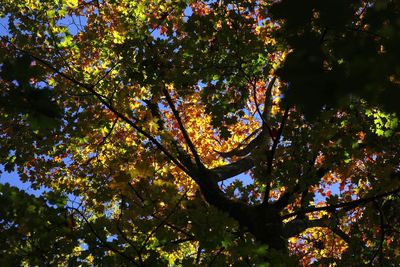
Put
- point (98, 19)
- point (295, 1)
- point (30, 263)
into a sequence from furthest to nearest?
1. point (98, 19)
2. point (30, 263)
3. point (295, 1)

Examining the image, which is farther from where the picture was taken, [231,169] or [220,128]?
[231,169]

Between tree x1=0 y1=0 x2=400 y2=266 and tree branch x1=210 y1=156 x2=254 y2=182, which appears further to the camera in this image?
tree branch x1=210 y1=156 x2=254 y2=182

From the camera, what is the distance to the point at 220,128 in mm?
6777

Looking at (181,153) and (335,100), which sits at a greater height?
(181,153)

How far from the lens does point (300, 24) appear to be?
6.55ft

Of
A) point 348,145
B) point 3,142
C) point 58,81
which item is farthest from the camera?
point 58,81

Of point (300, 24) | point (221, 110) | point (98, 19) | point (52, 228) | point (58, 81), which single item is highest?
point (98, 19)

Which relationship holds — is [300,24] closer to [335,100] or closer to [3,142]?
[335,100]

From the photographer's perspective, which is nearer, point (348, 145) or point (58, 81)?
point (348, 145)

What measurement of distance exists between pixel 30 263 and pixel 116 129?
6534 millimetres

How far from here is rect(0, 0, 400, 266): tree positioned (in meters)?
1.97

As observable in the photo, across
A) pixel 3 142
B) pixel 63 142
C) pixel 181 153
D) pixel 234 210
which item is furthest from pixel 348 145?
pixel 3 142

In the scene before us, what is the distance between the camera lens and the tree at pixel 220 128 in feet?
6.47

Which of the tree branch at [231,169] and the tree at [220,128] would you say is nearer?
the tree at [220,128]
